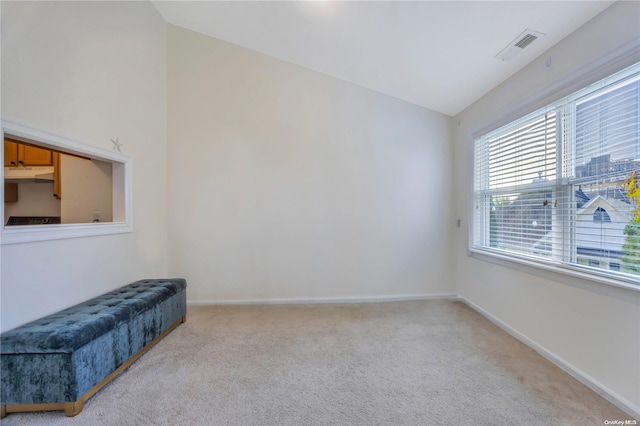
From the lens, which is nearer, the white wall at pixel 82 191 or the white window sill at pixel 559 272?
the white window sill at pixel 559 272

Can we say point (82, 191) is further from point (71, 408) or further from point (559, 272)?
point (559, 272)

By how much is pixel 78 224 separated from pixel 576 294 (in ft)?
13.0

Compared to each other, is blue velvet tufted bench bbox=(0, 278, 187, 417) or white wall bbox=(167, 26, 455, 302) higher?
white wall bbox=(167, 26, 455, 302)

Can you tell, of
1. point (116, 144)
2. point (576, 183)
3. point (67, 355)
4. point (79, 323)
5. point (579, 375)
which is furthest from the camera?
point (116, 144)

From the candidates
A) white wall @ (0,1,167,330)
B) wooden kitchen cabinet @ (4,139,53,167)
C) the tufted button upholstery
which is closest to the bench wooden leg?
the tufted button upholstery

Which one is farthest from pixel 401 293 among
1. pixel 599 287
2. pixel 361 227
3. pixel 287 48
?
pixel 287 48

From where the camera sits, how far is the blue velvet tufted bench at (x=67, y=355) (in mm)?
1528

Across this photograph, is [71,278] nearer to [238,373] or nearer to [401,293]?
[238,373]

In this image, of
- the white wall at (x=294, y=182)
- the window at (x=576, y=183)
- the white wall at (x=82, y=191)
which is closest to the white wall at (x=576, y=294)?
the window at (x=576, y=183)

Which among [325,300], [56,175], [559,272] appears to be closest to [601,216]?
[559,272]

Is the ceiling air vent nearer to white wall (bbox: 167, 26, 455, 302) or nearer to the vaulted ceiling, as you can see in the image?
the vaulted ceiling

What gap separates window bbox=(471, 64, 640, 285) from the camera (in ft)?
5.39

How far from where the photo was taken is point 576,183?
1990 mm

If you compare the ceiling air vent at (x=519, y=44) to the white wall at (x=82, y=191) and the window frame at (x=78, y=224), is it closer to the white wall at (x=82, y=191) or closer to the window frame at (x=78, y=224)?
the window frame at (x=78, y=224)
